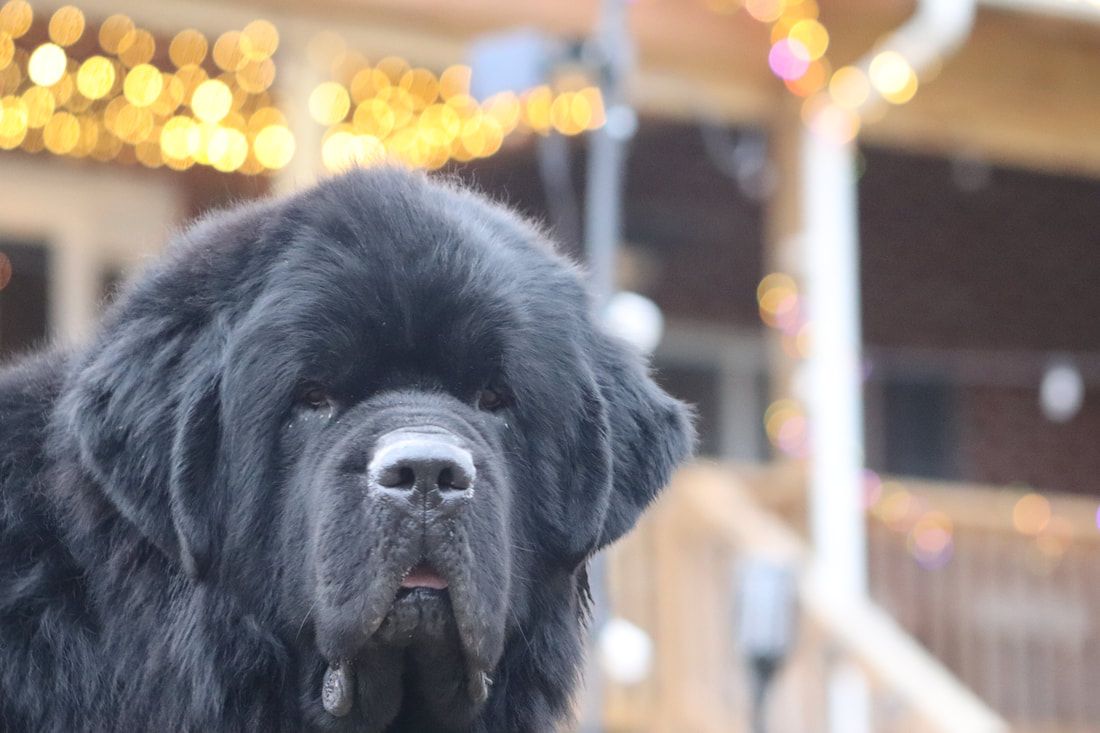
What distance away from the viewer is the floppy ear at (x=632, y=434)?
10.1ft

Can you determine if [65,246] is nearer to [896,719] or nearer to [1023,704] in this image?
[896,719]

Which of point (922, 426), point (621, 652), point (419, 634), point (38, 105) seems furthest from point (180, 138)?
point (922, 426)

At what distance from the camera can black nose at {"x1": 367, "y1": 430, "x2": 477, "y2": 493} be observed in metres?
2.53

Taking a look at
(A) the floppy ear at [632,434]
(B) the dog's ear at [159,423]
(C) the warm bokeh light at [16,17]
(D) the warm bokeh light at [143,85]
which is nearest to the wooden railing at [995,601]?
(D) the warm bokeh light at [143,85]

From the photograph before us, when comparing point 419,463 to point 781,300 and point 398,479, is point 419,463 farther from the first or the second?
point 781,300

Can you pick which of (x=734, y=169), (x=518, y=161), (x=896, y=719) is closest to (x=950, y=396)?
(x=734, y=169)

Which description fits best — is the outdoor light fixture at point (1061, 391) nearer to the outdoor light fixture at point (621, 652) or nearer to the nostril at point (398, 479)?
the outdoor light fixture at point (621, 652)

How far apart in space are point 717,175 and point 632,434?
9471 mm

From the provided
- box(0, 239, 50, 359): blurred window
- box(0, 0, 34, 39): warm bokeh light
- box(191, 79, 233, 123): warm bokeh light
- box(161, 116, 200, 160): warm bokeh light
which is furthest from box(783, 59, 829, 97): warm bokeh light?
box(0, 239, 50, 359): blurred window

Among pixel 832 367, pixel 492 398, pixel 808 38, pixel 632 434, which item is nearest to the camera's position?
pixel 492 398

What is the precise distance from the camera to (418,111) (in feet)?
31.0

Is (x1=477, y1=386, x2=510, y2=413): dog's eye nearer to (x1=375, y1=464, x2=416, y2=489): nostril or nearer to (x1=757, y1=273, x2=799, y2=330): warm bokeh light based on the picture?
(x1=375, y1=464, x2=416, y2=489): nostril

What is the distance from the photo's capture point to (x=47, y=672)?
108 inches

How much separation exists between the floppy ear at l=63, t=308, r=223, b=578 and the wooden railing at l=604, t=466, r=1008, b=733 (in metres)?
4.92
